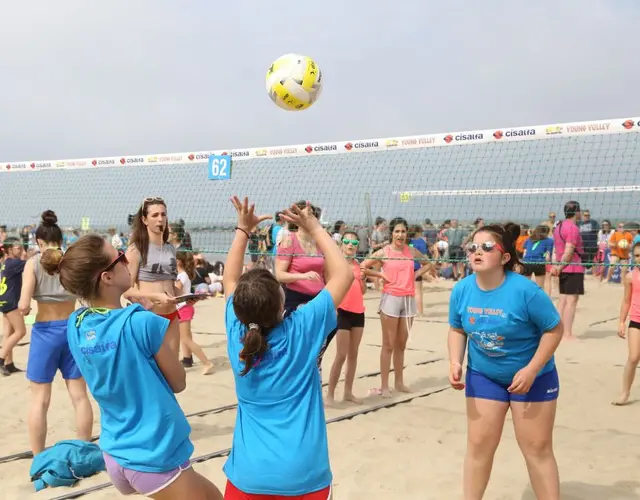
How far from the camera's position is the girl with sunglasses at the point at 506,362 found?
296 cm

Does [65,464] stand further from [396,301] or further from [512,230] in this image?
[396,301]

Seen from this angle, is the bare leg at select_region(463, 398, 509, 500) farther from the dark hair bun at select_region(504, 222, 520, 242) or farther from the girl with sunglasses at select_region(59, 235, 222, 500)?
the girl with sunglasses at select_region(59, 235, 222, 500)

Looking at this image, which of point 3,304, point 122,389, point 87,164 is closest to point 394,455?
point 122,389

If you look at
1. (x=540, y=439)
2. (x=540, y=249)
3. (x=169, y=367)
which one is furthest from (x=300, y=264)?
(x=540, y=249)

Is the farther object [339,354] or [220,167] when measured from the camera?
[220,167]

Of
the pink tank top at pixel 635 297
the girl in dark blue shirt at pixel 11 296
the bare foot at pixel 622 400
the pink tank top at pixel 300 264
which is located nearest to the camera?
the pink tank top at pixel 300 264

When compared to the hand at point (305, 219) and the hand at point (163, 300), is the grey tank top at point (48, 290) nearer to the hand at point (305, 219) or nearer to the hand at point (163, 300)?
the hand at point (163, 300)

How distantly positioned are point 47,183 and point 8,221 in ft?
3.14

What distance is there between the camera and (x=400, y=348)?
5.93 meters

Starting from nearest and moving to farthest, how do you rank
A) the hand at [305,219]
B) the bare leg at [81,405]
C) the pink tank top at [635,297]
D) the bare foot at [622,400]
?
the hand at [305,219], the bare leg at [81,405], the pink tank top at [635,297], the bare foot at [622,400]

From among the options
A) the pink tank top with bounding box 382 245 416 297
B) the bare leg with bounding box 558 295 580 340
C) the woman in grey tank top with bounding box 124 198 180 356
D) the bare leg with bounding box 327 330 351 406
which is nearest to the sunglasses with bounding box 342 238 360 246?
the pink tank top with bounding box 382 245 416 297

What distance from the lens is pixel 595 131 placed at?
5.41m

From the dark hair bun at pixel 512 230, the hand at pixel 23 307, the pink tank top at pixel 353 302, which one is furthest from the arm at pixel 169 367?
the pink tank top at pixel 353 302

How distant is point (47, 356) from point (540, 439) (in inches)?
114
